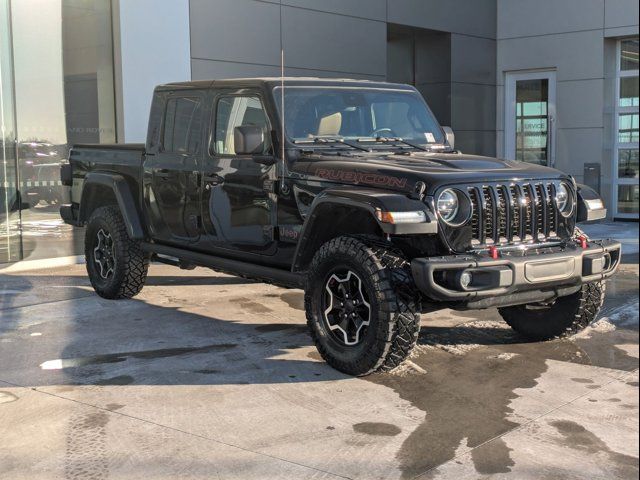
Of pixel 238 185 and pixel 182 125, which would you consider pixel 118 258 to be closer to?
pixel 182 125

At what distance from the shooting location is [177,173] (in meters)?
6.74

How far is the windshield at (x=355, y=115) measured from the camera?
599cm

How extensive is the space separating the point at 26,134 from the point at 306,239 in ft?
20.1

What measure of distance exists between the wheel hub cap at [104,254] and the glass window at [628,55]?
11639 millimetres

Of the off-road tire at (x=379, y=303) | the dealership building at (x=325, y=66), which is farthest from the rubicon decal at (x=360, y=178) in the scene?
the dealership building at (x=325, y=66)

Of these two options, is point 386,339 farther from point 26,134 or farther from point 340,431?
point 26,134

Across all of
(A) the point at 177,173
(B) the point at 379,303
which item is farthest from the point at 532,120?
(B) the point at 379,303

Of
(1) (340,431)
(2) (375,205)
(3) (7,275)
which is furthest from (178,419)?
(3) (7,275)

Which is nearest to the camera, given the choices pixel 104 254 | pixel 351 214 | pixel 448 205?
pixel 448 205

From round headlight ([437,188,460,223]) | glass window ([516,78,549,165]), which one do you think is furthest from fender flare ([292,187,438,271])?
→ glass window ([516,78,549,165])

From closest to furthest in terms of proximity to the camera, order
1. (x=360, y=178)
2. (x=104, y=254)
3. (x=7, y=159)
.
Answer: (x=360, y=178) < (x=104, y=254) < (x=7, y=159)

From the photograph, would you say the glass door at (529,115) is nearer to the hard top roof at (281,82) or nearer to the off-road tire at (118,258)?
the hard top roof at (281,82)

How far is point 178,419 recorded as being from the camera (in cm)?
432

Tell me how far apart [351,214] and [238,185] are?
3.90 feet
